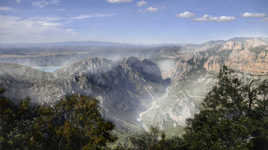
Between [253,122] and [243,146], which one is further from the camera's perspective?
[253,122]

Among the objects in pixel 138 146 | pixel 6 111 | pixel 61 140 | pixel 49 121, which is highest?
pixel 6 111

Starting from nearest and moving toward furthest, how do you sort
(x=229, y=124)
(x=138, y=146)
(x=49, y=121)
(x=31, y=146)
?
(x=31, y=146), (x=49, y=121), (x=229, y=124), (x=138, y=146)

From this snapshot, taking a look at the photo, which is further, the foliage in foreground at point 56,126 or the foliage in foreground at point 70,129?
the foliage in foreground at point 70,129

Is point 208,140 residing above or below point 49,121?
below

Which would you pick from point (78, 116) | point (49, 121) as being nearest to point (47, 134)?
point (49, 121)

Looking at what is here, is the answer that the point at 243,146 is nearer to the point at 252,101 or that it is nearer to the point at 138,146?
the point at 252,101

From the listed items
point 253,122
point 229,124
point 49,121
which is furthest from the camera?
point 253,122

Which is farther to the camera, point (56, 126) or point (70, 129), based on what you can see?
point (56, 126)

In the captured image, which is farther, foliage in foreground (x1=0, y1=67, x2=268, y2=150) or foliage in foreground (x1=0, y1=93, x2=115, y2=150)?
foliage in foreground (x1=0, y1=67, x2=268, y2=150)
